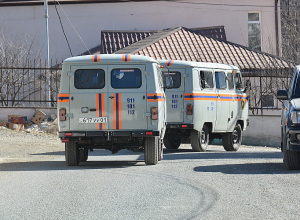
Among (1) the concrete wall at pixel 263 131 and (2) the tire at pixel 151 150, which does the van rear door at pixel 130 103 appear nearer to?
(2) the tire at pixel 151 150

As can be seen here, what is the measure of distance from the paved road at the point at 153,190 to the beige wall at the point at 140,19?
82.7ft

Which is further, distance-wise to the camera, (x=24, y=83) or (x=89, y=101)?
(x=24, y=83)

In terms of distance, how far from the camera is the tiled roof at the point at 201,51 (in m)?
26.8

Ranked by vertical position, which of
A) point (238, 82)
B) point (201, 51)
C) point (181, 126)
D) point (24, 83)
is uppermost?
point (201, 51)

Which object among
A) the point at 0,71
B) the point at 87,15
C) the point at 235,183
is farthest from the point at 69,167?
the point at 87,15

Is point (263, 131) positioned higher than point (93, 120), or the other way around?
point (93, 120)

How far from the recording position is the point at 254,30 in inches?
1457

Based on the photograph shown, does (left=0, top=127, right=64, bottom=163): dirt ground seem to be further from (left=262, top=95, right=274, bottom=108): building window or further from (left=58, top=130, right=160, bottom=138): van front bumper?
(left=262, top=95, right=274, bottom=108): building window

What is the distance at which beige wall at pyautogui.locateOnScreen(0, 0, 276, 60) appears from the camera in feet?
120

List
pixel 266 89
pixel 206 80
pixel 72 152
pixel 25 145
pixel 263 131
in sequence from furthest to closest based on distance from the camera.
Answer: pixel 266 89 → pixel 263 131 → pixel 25 145 → pixel 206 80 → pixel 72 152

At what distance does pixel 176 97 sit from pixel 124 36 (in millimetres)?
18229

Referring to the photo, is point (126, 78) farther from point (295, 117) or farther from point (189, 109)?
point (189, 109)

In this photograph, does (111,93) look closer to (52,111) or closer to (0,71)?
(52,111)

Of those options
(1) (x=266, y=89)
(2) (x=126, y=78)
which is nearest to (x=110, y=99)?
(2) (x=126, y=78)
